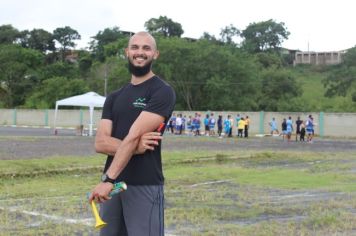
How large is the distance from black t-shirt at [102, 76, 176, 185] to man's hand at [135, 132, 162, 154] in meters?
0.06

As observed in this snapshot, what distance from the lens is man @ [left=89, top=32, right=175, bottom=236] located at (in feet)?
13.9

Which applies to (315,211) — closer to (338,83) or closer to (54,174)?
(54,174)

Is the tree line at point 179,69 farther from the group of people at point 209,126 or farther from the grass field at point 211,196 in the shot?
the grass field at point 211,196

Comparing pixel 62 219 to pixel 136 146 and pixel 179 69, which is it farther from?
pixel 179 69

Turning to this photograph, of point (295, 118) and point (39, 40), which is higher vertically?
point (39, 40)

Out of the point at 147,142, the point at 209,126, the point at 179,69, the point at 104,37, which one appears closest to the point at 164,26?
the point at 104,37

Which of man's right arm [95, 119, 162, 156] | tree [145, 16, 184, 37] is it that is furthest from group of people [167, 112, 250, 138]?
tree [145, 16, 184, 37]

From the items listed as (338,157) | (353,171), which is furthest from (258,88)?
(353,171)

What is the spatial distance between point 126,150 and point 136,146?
0.28 ft

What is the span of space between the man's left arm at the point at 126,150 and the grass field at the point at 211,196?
12.1 ft

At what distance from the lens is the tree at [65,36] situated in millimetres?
94312

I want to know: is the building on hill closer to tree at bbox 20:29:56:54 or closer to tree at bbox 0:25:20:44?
tree at bbox 20:29:56:54

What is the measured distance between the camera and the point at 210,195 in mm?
11305

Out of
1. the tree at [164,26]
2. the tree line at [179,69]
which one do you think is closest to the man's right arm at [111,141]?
the tree line at [179,69]
